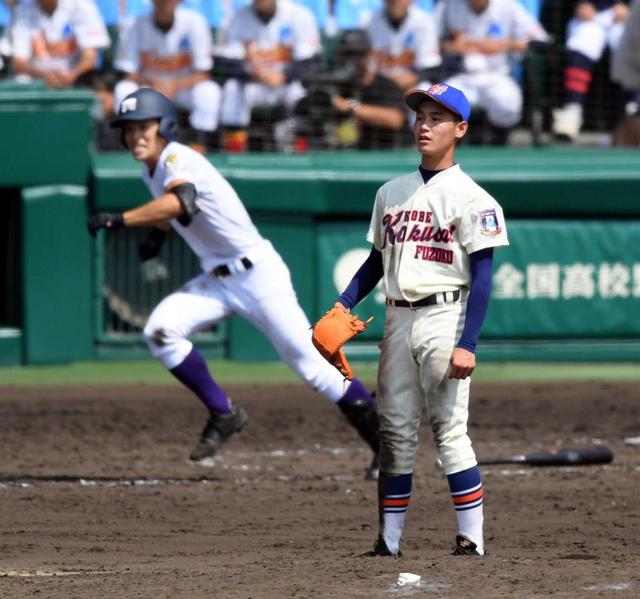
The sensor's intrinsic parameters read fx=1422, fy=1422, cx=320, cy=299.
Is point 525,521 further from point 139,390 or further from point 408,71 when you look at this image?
point 408,71

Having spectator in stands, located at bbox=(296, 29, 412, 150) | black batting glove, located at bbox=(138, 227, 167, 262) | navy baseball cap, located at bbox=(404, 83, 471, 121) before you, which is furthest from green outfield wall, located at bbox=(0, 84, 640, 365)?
navy baseball cap, located at bbox=(404, 83, 471, 121)

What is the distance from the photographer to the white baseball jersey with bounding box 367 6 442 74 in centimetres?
1125

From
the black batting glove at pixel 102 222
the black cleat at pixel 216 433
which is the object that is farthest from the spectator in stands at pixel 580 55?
the black batting glove at pixel 102 222

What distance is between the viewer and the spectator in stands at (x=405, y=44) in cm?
1123

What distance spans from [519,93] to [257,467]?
16.7ft

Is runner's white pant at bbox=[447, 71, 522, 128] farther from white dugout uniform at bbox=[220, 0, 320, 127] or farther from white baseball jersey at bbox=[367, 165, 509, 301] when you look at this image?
white baseball jersey at bbox=[367, 165, 509, 301]

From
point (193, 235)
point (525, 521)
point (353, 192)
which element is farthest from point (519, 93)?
point (525, 521)

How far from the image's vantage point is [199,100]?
11000 mm

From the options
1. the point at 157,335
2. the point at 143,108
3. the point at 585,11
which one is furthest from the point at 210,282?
the point at 585,11

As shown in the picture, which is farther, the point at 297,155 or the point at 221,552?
the point at 297,155

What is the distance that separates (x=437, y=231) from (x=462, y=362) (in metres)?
0.46

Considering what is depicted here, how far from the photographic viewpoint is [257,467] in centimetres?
753

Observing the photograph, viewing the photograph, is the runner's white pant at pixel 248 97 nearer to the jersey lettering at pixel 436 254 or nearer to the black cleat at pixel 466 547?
the jersey lettering at pixel 436 254

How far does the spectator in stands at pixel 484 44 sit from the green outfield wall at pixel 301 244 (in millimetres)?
589
